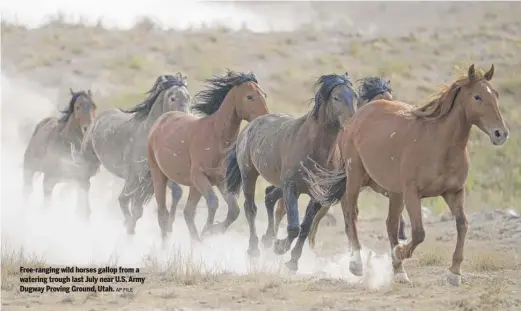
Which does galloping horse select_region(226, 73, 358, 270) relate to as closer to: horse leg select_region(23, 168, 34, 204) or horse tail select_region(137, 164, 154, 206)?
horse tail select_region(137, 164, 154, 206)

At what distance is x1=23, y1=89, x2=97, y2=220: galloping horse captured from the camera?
16.2 metres

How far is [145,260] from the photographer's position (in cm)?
1099

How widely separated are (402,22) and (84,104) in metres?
35.2

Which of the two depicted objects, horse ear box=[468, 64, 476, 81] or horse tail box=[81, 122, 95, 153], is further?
horse tail box=[81, 122, 95, 153]

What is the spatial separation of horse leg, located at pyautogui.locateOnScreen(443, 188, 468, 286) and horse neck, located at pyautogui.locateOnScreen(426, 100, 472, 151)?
1.38 ft

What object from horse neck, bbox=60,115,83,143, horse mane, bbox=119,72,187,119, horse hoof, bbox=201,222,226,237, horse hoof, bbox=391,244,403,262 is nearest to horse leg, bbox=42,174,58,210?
horse neck, bbox=60,115,83,143

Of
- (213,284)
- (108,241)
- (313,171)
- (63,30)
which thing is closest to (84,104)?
(108,241)

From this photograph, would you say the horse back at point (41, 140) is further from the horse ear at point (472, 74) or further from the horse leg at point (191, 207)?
the horse ear at point (472, 74)

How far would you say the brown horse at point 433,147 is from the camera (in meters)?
8.79

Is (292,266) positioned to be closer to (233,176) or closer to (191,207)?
(233,176)

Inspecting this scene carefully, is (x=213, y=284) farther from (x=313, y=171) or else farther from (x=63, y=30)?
(x=63, y=30)

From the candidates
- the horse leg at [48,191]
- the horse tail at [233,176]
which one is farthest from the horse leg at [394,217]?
the horse leg at [48,191]

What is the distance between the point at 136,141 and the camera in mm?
14586

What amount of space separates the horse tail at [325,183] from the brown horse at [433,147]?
636 mm
